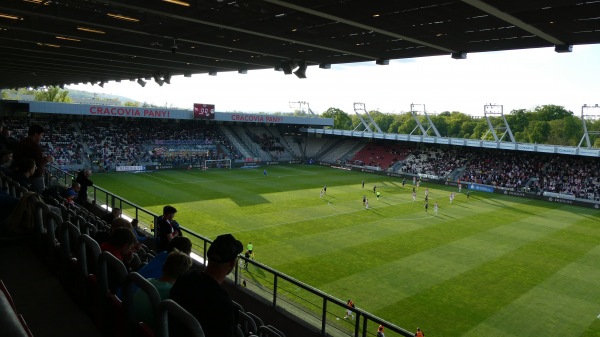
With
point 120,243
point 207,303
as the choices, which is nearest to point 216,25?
point 120,243

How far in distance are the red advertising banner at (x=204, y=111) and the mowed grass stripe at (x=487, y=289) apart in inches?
1808

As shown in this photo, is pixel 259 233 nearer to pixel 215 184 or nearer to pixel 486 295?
pixel 486 295

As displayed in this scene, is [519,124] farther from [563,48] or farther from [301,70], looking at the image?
Result: [563,48]

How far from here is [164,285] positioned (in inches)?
153

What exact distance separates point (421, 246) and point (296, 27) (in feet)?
62.2

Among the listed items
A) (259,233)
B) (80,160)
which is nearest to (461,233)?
(259,233)

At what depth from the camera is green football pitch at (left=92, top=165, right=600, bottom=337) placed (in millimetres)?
17234

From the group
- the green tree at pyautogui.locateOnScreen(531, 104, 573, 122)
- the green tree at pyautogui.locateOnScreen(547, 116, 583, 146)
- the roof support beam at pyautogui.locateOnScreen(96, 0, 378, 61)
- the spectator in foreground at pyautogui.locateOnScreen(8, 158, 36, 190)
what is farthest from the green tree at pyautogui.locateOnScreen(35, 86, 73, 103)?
the green tree at pyautogui.locateOnScreen(531, 104, 573, 122)

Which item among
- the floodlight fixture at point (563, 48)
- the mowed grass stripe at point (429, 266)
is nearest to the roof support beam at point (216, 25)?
the floodlight fixture at point (563, 48)

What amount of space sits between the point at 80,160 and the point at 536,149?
53.7 metres

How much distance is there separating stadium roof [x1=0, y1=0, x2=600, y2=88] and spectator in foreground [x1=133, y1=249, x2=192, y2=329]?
559cm

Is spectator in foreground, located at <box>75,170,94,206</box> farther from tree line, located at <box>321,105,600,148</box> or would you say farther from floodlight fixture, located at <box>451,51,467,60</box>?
tree line, located at <box>321,105,600,148</box>

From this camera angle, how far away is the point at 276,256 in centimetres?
2259

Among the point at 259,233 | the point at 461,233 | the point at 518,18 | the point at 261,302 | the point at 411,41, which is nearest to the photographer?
the point at 518,18
